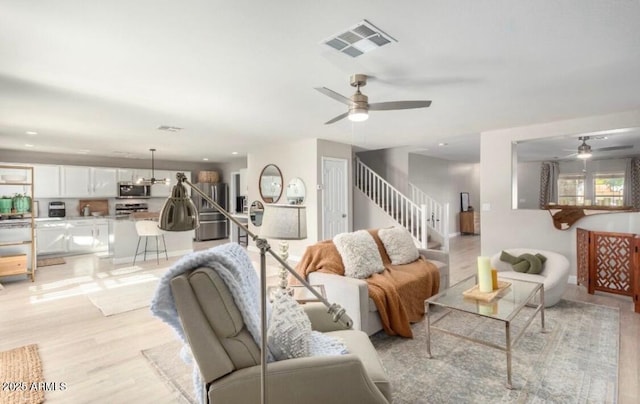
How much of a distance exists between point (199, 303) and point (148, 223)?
5332mm

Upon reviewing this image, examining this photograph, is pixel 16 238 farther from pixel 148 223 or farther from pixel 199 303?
pixel 199 303

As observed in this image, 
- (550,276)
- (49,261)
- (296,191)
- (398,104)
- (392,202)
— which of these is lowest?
(49,261)

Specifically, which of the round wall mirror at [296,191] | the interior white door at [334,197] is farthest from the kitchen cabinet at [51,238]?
the interior white door at [334,197]

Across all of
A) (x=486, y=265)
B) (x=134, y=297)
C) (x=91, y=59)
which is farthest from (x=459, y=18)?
(x=134, y=297)

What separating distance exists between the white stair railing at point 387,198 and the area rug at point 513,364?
3.03 m

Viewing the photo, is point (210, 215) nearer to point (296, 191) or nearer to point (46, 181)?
point (46, 181)

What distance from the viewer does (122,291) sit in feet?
14.3

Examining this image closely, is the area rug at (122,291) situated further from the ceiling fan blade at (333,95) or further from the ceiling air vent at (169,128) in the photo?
the ceiling fan blade at (333,95)

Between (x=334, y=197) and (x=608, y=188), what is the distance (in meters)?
4.39

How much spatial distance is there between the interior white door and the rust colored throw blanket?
2.81 metres

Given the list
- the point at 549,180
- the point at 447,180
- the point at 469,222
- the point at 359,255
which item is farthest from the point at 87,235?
the point at 469,222

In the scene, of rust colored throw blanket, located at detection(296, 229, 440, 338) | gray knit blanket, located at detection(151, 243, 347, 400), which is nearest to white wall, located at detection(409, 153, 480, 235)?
rust colored throw blanket, located at detection(296, 229, 440, 338)

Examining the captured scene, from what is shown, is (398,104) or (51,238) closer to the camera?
(398,104)

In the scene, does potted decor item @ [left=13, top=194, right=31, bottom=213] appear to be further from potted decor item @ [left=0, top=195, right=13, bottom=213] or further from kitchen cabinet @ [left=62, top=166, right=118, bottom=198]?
kitchen cabinet @ [left=62, top=166, right=118, bottom=198]
